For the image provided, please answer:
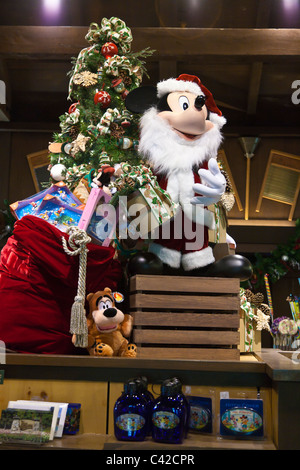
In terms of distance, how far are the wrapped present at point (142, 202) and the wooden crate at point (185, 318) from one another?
0.36m

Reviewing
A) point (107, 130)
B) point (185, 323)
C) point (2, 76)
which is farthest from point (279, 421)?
point (2, 76)

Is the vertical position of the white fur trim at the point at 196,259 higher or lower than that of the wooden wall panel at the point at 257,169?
lower

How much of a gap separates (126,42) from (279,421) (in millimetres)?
2180

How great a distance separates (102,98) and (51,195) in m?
0.63

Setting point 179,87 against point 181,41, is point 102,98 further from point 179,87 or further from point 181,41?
point 181,41

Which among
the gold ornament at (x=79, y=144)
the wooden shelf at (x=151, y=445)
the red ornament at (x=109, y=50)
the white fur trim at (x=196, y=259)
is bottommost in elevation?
the wooden shelf at (x=151, y=445)

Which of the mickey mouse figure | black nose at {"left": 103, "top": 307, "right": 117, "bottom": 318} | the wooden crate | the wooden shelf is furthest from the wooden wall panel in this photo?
the wooden shelf

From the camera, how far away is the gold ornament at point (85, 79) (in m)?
2.83

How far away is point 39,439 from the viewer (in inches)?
67.4

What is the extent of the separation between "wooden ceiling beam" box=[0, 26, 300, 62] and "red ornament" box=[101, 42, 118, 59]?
6.11 feet

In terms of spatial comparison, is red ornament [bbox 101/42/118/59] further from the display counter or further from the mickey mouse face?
the display counter

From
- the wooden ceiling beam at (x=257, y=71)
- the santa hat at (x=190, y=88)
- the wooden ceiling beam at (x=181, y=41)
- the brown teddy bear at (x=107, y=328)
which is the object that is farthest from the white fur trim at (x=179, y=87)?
the wooden ceiling beam at (x=257, y=71)

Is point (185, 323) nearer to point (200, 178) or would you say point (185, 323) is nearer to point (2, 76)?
point (200, 178)

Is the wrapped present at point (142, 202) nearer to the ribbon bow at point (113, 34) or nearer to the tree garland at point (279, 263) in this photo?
the ribbon bow at point (113, 34)
